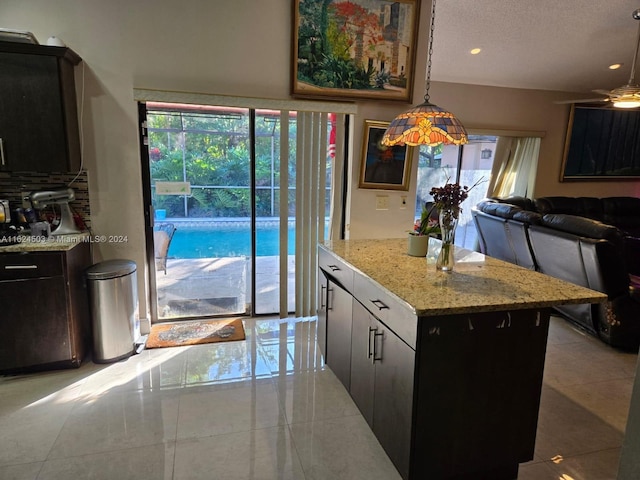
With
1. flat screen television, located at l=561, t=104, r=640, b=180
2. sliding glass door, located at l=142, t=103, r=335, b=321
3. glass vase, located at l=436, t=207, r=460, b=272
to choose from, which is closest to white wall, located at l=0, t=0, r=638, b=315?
sliding glass door, located at l=142, t=103, r=335, b=321

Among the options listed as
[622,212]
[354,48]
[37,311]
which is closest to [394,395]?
[37,311]

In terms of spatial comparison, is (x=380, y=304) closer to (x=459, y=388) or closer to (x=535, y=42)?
(x=459, y=388)

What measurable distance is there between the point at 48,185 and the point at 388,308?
293 cm

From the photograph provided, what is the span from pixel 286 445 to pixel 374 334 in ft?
2.66

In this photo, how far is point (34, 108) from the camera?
9.23ft

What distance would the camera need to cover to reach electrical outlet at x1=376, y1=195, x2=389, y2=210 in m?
3.98

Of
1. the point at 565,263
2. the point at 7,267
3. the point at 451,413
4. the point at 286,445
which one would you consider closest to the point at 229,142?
the point at 7,267

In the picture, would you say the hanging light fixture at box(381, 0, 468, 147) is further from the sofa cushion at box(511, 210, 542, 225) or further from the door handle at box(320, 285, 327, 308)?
the sofa cushion at box(511, 210, 542, 225)

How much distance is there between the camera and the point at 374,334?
81.4 inches

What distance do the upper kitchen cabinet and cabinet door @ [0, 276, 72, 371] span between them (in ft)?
2.83

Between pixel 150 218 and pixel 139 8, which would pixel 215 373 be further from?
pixel 139 8

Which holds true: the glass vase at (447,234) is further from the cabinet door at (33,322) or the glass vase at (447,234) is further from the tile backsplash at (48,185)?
the tile backsplash at (48,185)

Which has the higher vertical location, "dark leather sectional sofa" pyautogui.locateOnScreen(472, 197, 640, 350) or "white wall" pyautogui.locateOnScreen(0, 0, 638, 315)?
"white wall" pyautogui.locateOnScreen(0, 0, 638, 315)

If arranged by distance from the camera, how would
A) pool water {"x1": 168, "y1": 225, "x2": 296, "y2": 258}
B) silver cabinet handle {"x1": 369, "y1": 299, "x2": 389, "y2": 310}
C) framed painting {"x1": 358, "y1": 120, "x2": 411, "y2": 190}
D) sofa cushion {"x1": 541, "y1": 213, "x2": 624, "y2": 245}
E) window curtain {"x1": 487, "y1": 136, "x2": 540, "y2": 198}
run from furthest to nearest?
window curtain {"x1": 487, "y1": 136, "x2": 540, "y2": 198} < pool water {"x1": 168, "y1": 225, "x2": 296, "y2": 258} < framed painting {"x1": 358, "y1": 120, "x2": 411, "y2": 190} < sofa cushion {"x1": 541, "y1": 213, "x2": 624, "y2": 245} < silver cabinet handle {"x1": 369, "y1": 299, "x2": 389, "y2": 310}
